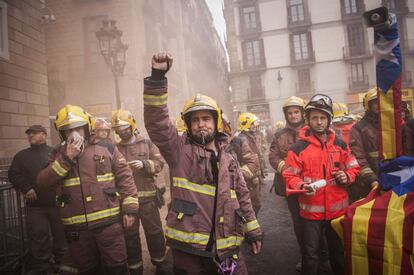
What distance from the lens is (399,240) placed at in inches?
59.5

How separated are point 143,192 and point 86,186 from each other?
4.47 feet

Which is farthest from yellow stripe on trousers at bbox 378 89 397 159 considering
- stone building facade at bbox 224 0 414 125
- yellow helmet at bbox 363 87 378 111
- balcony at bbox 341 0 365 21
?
balcony at bbox 341 0 365 21

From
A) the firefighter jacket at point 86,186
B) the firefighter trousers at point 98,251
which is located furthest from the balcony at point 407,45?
the firefighter trousers at point 98,251

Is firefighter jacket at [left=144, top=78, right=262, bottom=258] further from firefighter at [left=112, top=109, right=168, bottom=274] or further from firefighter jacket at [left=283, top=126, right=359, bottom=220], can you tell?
firefighter at [left=112, top=109, right=168, bottom=274]

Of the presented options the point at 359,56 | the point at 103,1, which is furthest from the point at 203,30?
the point at 103,1

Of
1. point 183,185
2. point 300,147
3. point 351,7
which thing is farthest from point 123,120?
point 351,7

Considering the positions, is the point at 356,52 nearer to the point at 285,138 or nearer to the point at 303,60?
the point at 303,60

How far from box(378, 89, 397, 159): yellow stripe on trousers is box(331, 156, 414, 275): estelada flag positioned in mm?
60

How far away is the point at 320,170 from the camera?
3051mm

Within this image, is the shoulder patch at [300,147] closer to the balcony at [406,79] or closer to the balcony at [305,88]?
the balcony at [305,88]

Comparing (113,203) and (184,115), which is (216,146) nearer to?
(184,115)

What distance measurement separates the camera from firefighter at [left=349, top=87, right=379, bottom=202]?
11.7ft

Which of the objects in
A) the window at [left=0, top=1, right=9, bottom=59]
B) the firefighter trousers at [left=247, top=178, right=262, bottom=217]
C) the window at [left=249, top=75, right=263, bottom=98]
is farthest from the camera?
the window at [left=249, top=75, right=263, bottom=98]

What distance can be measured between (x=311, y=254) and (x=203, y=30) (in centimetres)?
3269
